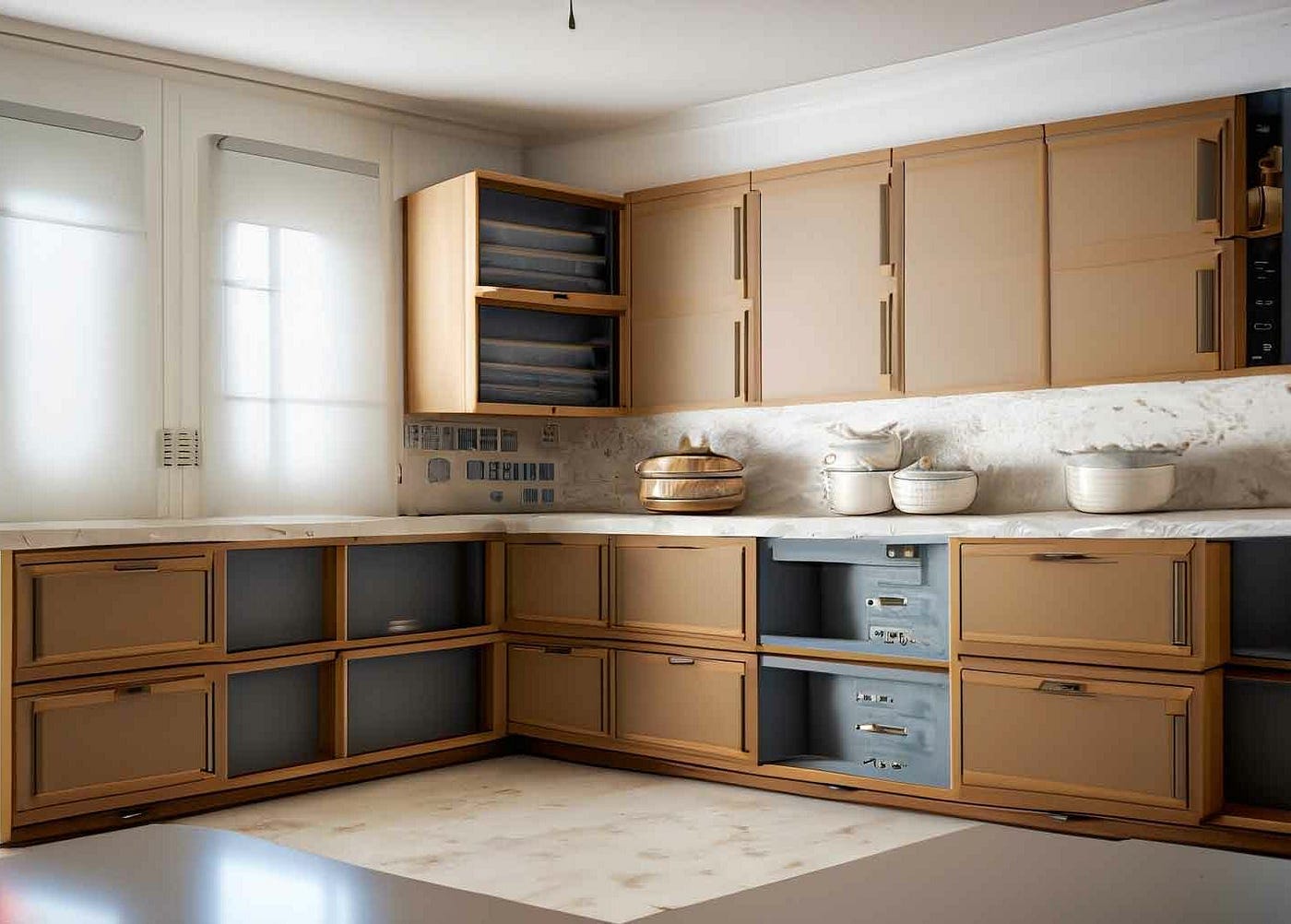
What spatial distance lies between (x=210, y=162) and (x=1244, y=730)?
13.7 ft

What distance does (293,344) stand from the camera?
17.9ft

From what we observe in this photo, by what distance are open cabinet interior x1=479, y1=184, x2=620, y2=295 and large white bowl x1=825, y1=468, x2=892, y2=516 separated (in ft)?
5.20

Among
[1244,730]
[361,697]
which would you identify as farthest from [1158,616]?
[361,697]

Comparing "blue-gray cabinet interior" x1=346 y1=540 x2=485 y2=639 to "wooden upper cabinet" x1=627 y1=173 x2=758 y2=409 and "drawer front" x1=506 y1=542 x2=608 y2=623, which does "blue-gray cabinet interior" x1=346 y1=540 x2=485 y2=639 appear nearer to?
"drawer front" x1=506 y1=542 x2=608 y2=623

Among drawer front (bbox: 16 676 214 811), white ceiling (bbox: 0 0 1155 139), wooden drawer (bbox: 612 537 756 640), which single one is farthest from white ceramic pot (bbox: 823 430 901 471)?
drawer front (bbox: 16 676 214 811)

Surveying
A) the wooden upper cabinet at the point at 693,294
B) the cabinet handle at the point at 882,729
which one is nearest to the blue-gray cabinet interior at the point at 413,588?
the wooden upper cabinet at the point at 693,294

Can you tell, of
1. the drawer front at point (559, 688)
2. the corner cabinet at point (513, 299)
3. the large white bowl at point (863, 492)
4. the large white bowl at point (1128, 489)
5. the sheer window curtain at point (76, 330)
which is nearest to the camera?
the large white bowl at point (1128, 489)

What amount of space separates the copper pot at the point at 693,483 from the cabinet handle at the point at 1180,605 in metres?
1.91

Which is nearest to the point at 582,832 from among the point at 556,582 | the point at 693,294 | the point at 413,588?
the point at 556,582

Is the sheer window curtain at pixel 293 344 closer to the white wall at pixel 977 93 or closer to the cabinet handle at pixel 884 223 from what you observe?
the white wall at pixel 977 93

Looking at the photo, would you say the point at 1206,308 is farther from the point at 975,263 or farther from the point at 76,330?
the point at 76,330

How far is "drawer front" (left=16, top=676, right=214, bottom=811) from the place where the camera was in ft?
13.6

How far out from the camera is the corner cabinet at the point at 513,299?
557 cm

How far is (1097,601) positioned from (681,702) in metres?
1.64
